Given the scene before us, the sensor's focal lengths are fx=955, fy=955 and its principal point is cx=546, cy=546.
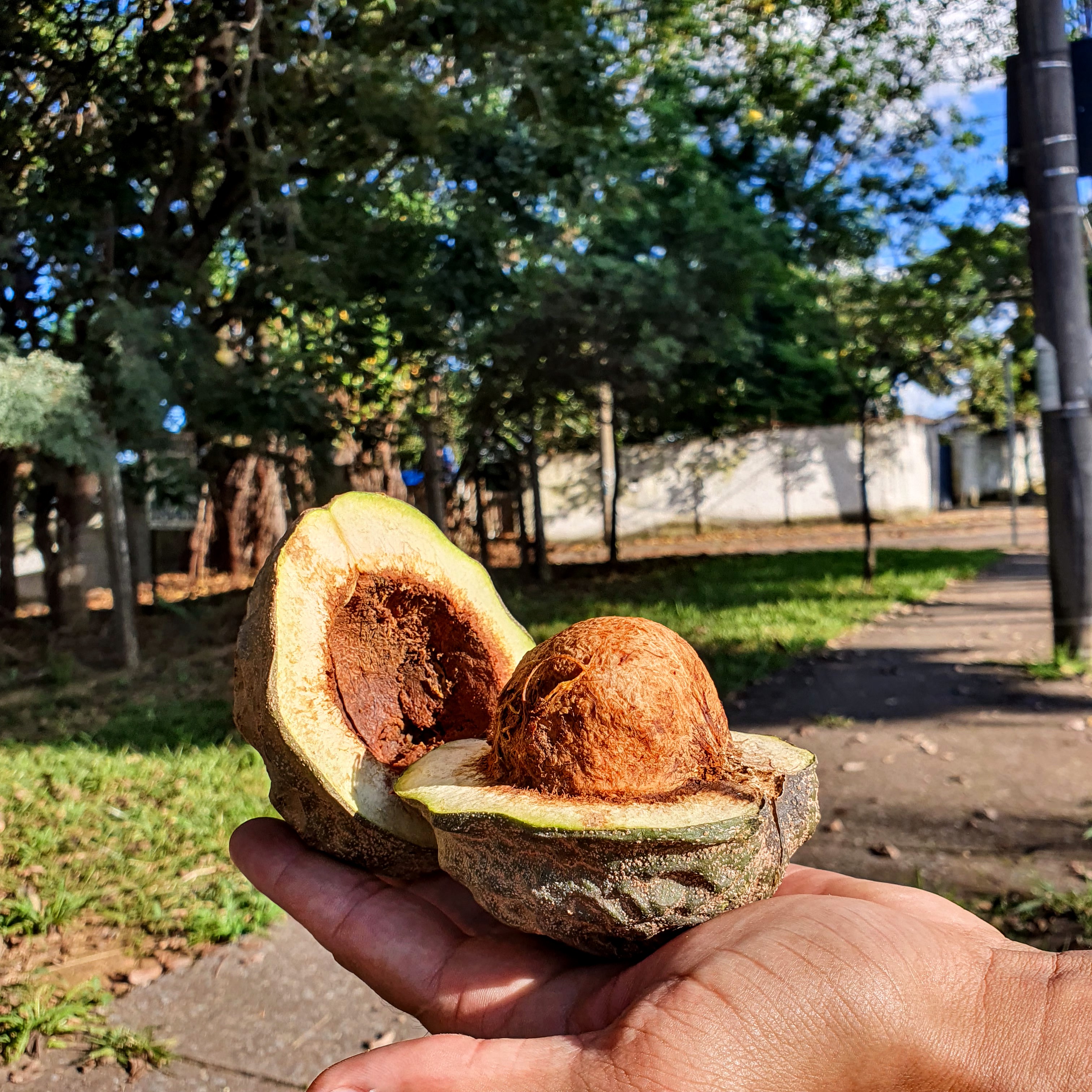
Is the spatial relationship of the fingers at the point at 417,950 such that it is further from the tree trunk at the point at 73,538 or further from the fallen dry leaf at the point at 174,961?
the tree trunk at the point at 73,538

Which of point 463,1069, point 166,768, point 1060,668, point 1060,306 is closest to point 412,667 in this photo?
point 463,1069

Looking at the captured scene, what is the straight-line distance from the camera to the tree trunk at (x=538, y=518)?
1084cm

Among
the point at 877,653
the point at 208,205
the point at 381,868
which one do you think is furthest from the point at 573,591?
the point at 381,868

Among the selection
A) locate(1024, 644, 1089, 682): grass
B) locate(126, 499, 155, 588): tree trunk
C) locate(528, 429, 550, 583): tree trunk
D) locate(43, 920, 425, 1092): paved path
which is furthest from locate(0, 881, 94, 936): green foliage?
locate(528, 429, 550, 583): tree trunk

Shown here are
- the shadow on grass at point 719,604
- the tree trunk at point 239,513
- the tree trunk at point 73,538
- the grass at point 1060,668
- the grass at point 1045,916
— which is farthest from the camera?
the tree trunk at point 239,513

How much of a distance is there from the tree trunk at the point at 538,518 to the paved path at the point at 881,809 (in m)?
4.48

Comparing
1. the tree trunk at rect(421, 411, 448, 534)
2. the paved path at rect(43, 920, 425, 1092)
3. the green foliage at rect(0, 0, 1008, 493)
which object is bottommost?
the paved path at rect(43, 920, 425, 1092)

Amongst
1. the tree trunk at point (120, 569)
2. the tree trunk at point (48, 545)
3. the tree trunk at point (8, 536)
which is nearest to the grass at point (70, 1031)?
the tree trunk at point (120, 569)

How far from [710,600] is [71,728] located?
5467mm

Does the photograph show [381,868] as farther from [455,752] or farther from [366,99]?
[366,99]

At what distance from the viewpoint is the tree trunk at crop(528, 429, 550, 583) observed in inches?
427

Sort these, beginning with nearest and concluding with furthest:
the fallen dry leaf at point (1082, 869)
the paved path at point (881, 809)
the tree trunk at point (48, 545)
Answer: the paved path at point (881, 809)
the fallen dry leaf at point (1082, 869)
the tree trunk at point (48, 545)

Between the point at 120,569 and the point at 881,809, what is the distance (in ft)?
18.0

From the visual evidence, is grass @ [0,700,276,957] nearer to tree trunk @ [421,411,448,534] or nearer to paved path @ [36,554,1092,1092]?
paved path @ [36,554,1092,1092]
